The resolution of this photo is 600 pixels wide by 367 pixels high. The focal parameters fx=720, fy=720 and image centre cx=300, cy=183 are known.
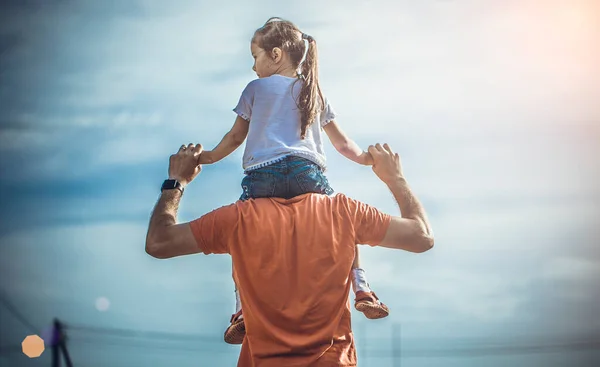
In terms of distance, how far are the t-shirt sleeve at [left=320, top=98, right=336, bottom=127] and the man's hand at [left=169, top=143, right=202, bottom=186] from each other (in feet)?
2.29

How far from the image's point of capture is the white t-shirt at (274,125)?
3529 mm

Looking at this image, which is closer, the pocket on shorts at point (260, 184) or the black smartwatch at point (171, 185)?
the pocket on shorts at point (260, 184)

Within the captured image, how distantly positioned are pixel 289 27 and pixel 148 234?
133cm

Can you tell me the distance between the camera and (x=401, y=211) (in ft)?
12.3

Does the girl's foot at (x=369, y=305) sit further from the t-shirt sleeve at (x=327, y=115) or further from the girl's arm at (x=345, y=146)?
the t-shirt sleeve at (x=327, y=115)

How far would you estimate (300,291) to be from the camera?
3.41 metres

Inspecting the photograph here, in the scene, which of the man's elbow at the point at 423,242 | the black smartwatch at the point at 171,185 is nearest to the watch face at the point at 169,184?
the black smartwatch at the point at 171,185

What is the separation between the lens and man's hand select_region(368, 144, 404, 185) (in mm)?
3902

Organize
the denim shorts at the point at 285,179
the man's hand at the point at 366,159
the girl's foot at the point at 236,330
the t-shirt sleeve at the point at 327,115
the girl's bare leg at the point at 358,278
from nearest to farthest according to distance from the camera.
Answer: the denim shorts at the point at 285,179, the girl's foot at the point at 236,330, the girl's bare leg at the point at 358,278, the t-shirt sleeve at the point at 327,115, the man's hand at the point at 366,159

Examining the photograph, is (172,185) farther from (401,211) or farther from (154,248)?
(401,211)

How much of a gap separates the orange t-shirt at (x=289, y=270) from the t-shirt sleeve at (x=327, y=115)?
535 mm

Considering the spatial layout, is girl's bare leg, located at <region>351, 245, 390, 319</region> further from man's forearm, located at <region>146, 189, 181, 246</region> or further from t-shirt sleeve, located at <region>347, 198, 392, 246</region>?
man's forearm, located at <region>146, 189, 181, 246</region>

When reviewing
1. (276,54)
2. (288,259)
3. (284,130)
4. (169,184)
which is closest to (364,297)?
(288,259)

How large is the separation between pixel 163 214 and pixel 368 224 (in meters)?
1.01
